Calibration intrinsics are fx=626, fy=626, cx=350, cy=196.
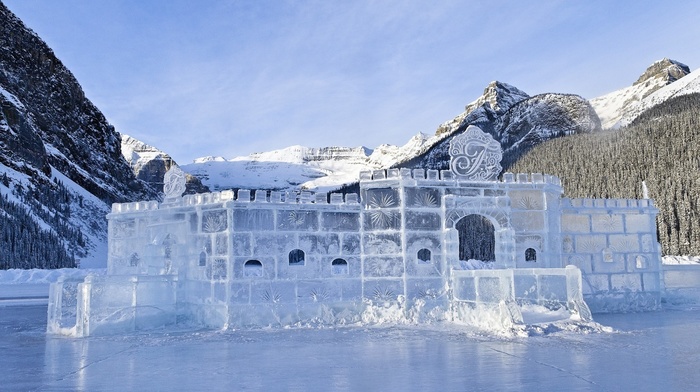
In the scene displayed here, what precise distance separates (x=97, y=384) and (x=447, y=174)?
12.2m

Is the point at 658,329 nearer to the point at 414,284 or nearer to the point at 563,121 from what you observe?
the point at 414,284

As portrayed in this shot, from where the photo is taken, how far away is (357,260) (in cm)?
1855

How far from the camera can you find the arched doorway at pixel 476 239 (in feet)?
270

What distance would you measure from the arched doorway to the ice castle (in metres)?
62.1

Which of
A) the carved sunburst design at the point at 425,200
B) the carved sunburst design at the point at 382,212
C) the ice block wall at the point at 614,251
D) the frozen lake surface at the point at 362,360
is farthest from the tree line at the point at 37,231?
the ice block wall at the point at 614,251

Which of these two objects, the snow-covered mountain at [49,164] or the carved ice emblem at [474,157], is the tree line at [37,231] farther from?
the carved ice emblem at [474,157]

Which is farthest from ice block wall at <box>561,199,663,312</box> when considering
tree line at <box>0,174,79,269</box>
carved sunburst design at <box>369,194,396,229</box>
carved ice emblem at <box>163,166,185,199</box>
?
tree line at <box>0,174,79,269</box>

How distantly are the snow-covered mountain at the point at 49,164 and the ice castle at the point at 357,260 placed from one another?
165 feet

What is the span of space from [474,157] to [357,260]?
4842mm

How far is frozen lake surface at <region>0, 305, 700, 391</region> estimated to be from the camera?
30.8 feet

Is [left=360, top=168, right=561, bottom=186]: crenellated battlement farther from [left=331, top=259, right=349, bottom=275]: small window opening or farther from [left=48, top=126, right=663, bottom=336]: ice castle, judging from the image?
[left=331, top=259, right=349, bottom=275]: small window opening

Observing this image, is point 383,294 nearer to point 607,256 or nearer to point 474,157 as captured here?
point 474,157

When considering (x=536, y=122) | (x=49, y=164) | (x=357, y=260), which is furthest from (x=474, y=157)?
(x=536, y=122)

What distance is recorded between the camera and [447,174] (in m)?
19.1
